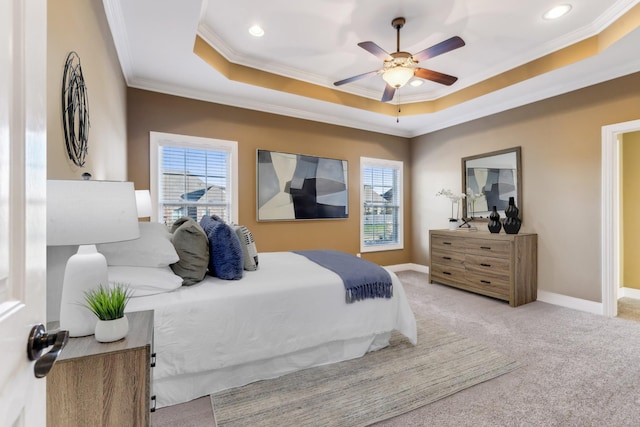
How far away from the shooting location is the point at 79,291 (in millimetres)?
1133

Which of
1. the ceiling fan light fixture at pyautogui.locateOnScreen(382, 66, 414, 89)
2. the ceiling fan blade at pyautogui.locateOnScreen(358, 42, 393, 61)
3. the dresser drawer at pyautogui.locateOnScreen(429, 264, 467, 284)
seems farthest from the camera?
the dresser drawer at pyautogui.locateOnScreen(429, 264, 467, 284)

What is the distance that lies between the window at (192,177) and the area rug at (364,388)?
2560 millimetres

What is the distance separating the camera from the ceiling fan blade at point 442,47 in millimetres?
2375

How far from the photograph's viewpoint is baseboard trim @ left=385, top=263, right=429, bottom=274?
18.1 feet

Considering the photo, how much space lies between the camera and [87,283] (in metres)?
1.14

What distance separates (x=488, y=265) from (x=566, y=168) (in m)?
1.50

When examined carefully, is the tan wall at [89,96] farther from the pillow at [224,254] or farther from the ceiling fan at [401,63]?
the ceiling fan at [401,63]

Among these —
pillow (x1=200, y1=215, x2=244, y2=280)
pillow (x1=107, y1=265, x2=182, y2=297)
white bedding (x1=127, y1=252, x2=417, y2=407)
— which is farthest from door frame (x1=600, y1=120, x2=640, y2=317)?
pillow (x1=107, y1=265, x2=182, y2=297)

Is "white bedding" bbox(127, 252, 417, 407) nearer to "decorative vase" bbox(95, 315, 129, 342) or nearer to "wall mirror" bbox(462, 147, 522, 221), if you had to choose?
"decorative vase" bbox(95, 315, 129, 342)

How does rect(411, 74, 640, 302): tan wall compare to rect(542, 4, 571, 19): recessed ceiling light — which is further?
rect(411, 74, 640, 302): tan wall

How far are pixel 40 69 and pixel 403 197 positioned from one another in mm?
5586

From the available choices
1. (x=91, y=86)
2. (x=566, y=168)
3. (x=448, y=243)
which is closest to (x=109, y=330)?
(x=91, y=86)

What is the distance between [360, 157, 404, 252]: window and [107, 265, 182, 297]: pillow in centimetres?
377

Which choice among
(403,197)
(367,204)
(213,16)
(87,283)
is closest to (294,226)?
(367,204)
